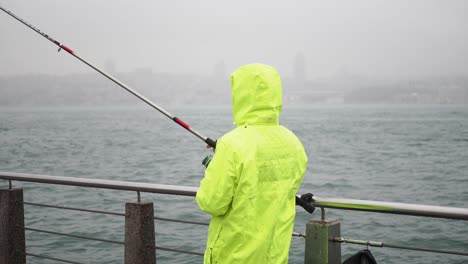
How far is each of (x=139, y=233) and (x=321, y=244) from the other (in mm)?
1286

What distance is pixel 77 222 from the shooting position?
843 inches

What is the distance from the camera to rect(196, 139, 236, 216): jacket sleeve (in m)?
2.78

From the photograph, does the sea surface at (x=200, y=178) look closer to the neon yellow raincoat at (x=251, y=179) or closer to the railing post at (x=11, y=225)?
the railing post at (x=11, y=225)

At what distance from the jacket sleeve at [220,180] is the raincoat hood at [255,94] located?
208 mm

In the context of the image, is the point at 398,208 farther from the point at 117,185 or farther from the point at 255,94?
the point at 117,185

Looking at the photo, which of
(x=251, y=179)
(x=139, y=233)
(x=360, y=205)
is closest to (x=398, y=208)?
(x=360, y=205)

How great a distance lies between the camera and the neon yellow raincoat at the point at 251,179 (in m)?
2.80

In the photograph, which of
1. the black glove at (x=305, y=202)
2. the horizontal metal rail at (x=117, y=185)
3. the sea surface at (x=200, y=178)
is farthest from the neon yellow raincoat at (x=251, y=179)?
the sea surface at (x=200, y=178)

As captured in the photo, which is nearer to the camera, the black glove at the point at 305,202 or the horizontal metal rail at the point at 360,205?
the horizontal metal rail at the point at 360,205

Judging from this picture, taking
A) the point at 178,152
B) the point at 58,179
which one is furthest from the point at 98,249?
the point at 178,152

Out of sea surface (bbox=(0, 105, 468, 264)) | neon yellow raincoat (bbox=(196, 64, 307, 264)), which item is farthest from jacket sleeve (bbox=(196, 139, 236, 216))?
sea surface (bbox=(0, 105, 468, 264))

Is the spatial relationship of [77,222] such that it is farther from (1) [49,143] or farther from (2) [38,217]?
(1) [49,143]

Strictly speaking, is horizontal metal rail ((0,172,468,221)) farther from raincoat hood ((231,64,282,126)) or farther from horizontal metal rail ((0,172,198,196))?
raincoat hood ((231,64,282,126))

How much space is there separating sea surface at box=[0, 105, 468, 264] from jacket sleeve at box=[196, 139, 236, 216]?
3808 millimetres
